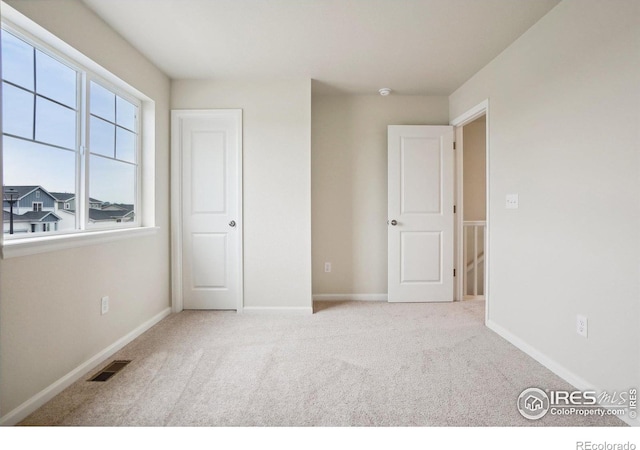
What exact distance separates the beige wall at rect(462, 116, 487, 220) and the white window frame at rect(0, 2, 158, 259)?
12.0 feet

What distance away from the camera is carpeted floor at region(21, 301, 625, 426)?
1.52 m

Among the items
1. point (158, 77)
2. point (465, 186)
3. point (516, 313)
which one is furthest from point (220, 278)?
point (465, 186)

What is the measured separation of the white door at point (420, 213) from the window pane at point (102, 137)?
2639mm

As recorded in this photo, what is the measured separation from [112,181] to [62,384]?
4.72ft

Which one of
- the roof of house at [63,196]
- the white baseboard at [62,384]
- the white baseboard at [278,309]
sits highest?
the roof of house at [63,196]

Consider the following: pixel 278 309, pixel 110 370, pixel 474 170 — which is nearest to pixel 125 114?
pixel 110 370

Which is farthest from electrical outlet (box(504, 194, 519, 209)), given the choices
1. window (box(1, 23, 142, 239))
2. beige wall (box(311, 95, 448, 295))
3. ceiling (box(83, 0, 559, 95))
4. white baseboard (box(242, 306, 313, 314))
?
window (box(1, 23, 142, 239))

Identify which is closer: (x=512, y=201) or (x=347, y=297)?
(x=512, y=201)

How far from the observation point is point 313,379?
187cm

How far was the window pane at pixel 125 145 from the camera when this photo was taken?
2.50 m

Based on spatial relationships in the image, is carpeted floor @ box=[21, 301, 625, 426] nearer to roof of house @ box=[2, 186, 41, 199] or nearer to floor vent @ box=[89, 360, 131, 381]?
floor vent @ box=[89, 360, 131, 381]

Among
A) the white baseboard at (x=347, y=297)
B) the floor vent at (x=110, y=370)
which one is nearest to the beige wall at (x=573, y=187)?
the white baseboard at (x=347, y=297)

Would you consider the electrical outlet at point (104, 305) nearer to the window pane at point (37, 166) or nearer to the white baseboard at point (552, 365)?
the window pane at point (37, 166)

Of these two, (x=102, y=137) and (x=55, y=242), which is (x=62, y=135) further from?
(x=55, y=242)
